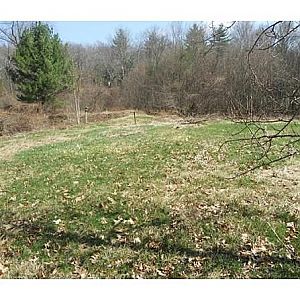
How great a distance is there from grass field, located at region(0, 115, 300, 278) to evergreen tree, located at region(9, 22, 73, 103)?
10.1 metres

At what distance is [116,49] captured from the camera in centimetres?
1566

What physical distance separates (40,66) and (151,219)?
Result: 45.3 feet

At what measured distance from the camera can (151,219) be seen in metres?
3.77

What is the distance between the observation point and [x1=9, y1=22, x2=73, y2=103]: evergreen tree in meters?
15.8

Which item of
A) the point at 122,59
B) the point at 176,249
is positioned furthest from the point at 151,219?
the point at 122,59

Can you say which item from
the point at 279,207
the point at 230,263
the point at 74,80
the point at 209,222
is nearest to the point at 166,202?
the point at 209,222

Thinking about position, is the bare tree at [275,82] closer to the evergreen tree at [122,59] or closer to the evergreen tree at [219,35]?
the evergreen tree at [219,35]

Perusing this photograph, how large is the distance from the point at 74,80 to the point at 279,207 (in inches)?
575

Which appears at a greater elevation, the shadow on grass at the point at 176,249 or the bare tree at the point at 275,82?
the bare tree at the point at 275,82

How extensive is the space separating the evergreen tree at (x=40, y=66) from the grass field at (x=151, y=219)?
33.0 feet

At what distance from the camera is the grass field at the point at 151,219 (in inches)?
112

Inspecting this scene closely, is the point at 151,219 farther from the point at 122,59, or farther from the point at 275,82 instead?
the point at 122,59

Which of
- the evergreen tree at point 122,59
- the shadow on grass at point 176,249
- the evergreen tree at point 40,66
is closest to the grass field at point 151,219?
the shadow on grass at point 176,249

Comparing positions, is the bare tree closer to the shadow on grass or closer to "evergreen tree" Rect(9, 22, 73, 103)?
the shadow on grass
